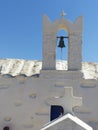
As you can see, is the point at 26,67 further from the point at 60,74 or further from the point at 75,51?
the point at 75,51

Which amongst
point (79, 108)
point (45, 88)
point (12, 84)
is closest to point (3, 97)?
point (12, 84)

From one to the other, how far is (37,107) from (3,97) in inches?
65.3

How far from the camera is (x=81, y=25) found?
1563 centimetres

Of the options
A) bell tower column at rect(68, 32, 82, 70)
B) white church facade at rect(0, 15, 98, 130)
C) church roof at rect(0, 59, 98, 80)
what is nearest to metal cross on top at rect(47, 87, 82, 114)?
white church facade at rect(0, 15, 98, 130)

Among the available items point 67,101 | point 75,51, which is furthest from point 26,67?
point 67,101

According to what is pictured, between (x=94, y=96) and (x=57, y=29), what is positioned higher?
(x=57, y=29)

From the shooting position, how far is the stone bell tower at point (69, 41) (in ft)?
50.6

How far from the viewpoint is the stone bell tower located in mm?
15414

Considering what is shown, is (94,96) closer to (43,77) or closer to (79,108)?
(79,108)

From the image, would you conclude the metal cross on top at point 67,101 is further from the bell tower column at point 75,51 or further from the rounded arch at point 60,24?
the rounded arch at point 60,24

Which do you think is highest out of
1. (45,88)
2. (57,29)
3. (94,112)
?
(57,29)

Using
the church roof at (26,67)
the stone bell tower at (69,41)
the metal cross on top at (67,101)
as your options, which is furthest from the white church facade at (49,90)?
the metal cross on top at (67,101)

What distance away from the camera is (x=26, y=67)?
1977 cm

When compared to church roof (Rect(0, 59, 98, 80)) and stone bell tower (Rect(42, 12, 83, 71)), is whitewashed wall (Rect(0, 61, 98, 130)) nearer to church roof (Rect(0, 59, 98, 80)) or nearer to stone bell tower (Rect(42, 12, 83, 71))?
stone bell tower (Rect(42, 12, 83, 71))
